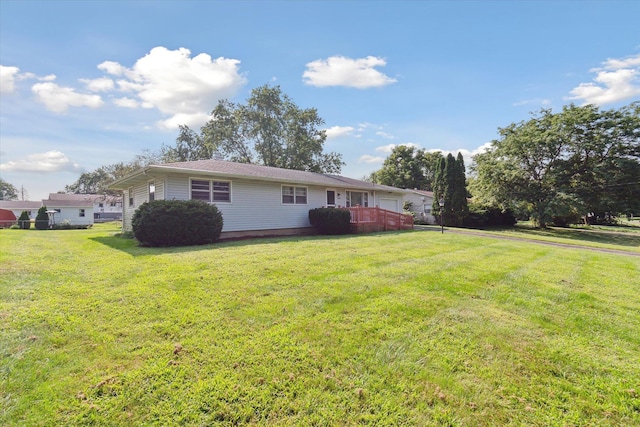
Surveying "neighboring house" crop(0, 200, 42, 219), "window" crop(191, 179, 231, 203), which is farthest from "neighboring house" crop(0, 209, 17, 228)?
"window" crop(191, 179, 231, 203)

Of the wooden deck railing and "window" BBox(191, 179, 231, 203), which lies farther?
the wooden deck railing

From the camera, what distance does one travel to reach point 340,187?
16938mm

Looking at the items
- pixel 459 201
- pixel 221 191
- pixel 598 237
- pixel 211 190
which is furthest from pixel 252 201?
pixel 598 237

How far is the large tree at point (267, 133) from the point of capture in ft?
111

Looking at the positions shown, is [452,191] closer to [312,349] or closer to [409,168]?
[409,168]

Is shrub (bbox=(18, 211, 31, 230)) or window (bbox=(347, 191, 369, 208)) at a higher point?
window (bbox=(347, 191, 369, 208))

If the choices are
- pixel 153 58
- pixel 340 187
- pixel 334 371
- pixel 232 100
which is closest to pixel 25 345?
pixel 334 371

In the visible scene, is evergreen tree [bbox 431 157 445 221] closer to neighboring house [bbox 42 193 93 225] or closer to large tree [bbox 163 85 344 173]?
large tree [bbox 163 85 344 173]

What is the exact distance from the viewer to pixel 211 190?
12.1 m

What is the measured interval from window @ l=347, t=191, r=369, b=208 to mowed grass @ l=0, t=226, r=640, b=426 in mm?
13088

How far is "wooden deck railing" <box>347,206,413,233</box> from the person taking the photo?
1442 centimetres

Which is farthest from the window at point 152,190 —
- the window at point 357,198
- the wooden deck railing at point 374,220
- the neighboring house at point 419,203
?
the neighboring house at point 419,203

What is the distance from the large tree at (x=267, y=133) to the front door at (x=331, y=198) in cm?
1772

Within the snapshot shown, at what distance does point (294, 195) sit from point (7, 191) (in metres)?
102
